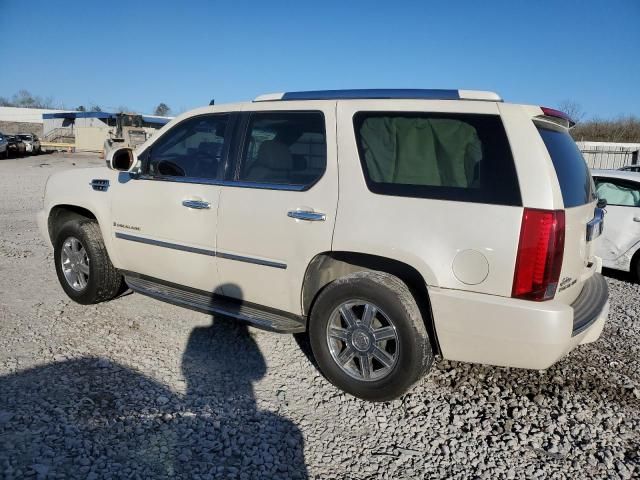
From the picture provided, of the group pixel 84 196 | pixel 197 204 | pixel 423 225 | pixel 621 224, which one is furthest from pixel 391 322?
pixel 621 224

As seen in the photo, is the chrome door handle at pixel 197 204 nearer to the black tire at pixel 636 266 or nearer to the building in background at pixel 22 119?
the black tire at pixel 636 266

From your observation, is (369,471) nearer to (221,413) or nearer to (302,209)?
(221,413)

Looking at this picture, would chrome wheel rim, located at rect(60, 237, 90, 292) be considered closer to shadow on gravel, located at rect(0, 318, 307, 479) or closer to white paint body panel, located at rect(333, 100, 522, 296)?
shadow on gravel, located at rect(0, 318, 307, 479)

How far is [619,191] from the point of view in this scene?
6684 millimetres

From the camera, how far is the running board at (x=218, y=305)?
3506 millimetres

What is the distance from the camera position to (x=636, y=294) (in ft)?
19.5


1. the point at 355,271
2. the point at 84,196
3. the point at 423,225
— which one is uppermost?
the point at 423,225

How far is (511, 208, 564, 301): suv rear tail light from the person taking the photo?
2.64m

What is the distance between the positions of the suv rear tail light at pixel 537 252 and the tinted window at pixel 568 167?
246mm

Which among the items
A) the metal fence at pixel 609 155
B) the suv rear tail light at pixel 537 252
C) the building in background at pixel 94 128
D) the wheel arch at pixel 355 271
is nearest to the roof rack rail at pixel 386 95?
the suv rear tail light at pixel 537 252

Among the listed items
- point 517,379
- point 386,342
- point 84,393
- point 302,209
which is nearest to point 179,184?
point 302,209

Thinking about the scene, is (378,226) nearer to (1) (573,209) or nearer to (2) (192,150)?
(1) (573,209)

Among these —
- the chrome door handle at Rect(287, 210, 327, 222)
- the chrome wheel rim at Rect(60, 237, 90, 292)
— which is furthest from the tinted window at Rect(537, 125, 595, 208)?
the chrome wheel rim at Rect(60, 237, 90, 292)

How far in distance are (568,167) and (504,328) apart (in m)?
1.14
